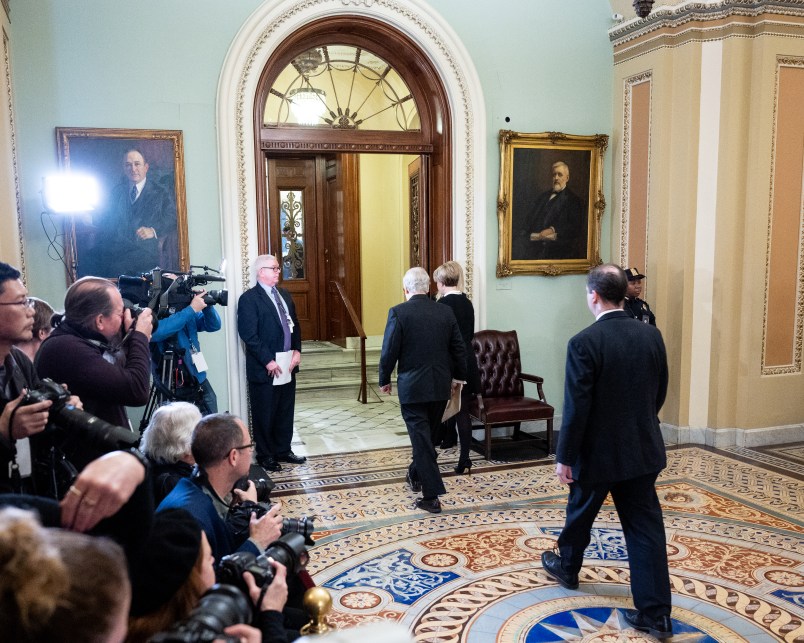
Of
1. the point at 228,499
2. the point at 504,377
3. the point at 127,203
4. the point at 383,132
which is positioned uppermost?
the point at 383,132

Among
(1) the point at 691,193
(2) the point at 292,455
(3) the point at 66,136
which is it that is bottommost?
(2) the point at 292,455

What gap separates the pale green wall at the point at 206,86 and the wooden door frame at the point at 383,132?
0.40m

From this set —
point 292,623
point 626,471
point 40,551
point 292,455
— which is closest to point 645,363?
point 626,471

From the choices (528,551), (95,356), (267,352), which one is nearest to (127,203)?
(267,352)

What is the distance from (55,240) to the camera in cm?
541

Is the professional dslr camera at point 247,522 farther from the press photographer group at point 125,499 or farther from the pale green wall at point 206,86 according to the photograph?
the pale green wall at point 206,86

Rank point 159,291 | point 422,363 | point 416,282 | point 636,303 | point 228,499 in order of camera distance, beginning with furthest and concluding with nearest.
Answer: point 636,303 < point 416,282 < point 422,363 < point 159,291 < point 228,499

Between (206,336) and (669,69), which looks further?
(669,69)

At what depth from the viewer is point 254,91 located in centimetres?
584

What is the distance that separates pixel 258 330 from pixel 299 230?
16.8 ft

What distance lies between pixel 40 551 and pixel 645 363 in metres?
2.67

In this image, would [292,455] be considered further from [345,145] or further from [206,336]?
[345,145]

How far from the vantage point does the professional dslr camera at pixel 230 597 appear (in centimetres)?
122

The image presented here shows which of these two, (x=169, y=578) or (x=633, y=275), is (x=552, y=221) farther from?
(x=169, y=578)
